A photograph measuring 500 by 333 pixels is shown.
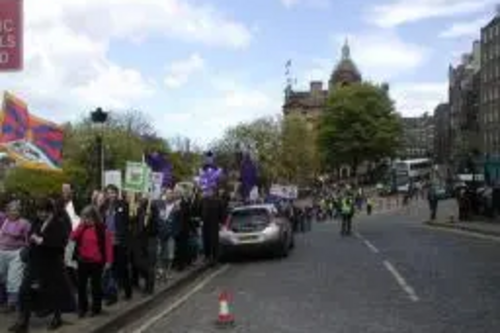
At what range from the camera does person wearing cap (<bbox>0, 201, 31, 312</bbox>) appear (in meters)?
13.7

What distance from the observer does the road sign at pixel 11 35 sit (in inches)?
356

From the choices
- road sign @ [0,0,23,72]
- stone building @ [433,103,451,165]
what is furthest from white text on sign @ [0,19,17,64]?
stone building @ [433,103,451,165]

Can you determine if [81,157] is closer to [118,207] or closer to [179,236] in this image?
[179,236]

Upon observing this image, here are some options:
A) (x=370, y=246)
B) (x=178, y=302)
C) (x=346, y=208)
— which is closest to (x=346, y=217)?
(x=346, y=208)

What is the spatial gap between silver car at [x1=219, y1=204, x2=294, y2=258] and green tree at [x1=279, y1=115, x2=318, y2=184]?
353 ft

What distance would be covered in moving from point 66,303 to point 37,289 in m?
0.42

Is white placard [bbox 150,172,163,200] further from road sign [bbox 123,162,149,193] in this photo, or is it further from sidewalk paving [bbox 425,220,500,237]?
sidewalk paving [bbox 425,220,500,237]

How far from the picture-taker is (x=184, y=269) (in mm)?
22734

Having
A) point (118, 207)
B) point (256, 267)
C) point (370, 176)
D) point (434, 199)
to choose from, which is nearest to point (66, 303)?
point (118, 207)

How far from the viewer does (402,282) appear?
60.6 feet

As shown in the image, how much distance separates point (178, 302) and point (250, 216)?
1024 centimetres

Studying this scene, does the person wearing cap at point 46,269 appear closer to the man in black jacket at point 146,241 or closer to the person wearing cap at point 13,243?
the person wearing cap at point 13,243

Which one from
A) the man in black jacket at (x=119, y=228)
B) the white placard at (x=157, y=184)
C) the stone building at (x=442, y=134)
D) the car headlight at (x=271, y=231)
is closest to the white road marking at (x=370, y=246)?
the car headlight at (x=271, y=231)

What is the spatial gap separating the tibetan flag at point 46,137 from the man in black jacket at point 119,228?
1.51m
